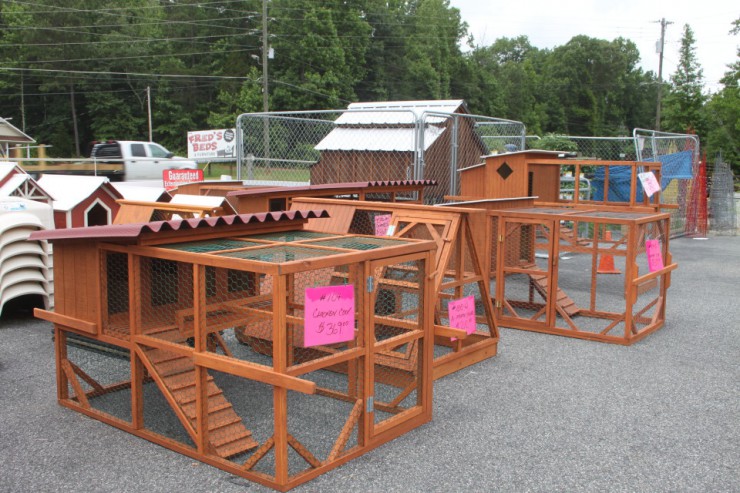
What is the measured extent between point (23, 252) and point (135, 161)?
19.0m

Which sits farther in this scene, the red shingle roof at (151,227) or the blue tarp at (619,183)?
the blue tarp at (619,183)

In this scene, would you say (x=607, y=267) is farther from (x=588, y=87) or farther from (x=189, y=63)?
(x=588, y=87)

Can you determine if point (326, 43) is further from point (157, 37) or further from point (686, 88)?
point (686, 88)

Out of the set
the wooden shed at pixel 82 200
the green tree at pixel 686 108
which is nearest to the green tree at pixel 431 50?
the green tree at pixel 686 108

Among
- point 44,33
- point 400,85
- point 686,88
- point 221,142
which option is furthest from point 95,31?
point 686,88

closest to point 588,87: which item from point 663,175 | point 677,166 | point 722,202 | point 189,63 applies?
point 189,63

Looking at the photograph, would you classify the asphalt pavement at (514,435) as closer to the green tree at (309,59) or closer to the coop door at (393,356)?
the coop door at (393,356)

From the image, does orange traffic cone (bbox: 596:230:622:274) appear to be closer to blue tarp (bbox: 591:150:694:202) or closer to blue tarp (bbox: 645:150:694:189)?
blue tarp (bbox: 591:150:694:202)

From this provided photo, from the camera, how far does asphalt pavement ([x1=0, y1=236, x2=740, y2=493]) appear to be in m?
4.14

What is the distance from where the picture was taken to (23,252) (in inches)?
305

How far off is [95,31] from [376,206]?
184 feet

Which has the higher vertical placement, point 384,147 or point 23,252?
point 384,147

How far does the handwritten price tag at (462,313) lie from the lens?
19.9 ft

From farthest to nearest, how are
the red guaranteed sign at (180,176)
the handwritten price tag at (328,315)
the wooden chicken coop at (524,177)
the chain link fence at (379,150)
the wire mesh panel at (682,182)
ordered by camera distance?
the wire mesh panel at (682,182)
the chain link fence at (379,150)
the red guaranteed sign at (180,176)
the wooden chicken coop at (524,177)
the handwritten price tag at (328,315)
